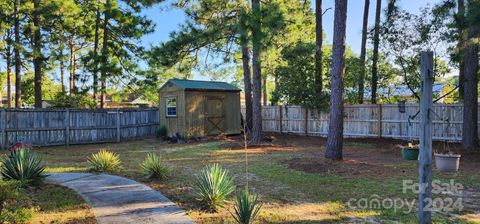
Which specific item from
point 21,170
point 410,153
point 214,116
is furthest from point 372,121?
point 21,170

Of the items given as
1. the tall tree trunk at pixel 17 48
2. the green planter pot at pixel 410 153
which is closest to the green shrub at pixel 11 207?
the green planter pot at pixel 410 153

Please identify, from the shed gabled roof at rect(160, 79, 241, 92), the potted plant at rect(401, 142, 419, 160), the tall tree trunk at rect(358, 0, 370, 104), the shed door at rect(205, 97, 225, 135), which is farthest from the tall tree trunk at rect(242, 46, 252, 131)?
the potted plant at rect(401, 142, 419, 160)

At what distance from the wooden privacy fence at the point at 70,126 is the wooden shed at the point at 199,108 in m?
1.59

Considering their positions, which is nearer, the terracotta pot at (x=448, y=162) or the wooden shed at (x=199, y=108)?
the terracotta pot at (x=448, y=162)

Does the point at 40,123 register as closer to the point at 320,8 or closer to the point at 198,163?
the point at 198,163

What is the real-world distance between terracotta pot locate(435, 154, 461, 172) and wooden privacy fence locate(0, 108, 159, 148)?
1277 cm

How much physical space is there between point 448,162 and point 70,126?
13188 millimetres

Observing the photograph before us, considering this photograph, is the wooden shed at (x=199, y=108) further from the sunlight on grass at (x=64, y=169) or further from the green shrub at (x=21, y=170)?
the green shrub at (x=21, y=170)

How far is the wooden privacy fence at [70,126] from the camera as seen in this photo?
12.3 meters

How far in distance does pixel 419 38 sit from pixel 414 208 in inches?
358

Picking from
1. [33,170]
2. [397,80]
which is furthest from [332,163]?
[397,80]

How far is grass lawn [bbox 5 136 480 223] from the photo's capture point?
4.37 meters

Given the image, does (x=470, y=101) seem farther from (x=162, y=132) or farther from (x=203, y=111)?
(x=162, y=132)

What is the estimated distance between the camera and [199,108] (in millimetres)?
15734
